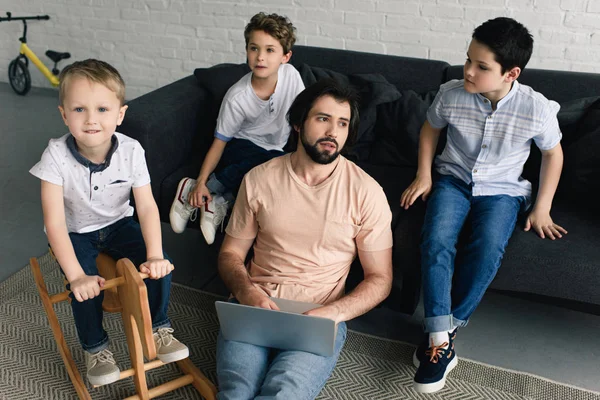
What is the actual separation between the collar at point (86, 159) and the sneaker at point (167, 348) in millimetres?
527

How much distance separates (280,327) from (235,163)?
38.4 inches

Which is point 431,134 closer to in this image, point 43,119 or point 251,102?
point 251,102

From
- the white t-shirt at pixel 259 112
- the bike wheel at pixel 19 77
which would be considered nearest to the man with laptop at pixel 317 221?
the white t-shirt at pixel 259 112

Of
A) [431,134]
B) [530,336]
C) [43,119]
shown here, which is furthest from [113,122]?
[43,119]

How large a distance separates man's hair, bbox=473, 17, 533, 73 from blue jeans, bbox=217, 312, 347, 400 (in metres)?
1.08

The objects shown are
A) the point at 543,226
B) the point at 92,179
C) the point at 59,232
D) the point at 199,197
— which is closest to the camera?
the point at 59,232

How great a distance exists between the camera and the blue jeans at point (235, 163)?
2.36 meters

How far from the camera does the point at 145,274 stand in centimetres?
162

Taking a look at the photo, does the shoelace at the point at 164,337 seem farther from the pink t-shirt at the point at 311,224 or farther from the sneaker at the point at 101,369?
the pink t-shirt at the point at 311,224

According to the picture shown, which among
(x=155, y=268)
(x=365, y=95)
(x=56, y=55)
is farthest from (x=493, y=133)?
(x=56, y=55)

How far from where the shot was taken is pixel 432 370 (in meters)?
1.84

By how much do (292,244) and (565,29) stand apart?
211 centimetres

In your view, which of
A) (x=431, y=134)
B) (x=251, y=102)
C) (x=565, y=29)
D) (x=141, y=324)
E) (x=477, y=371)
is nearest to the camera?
(x=141, y=324)

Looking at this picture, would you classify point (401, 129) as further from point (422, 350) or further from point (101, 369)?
point (101, 369)
